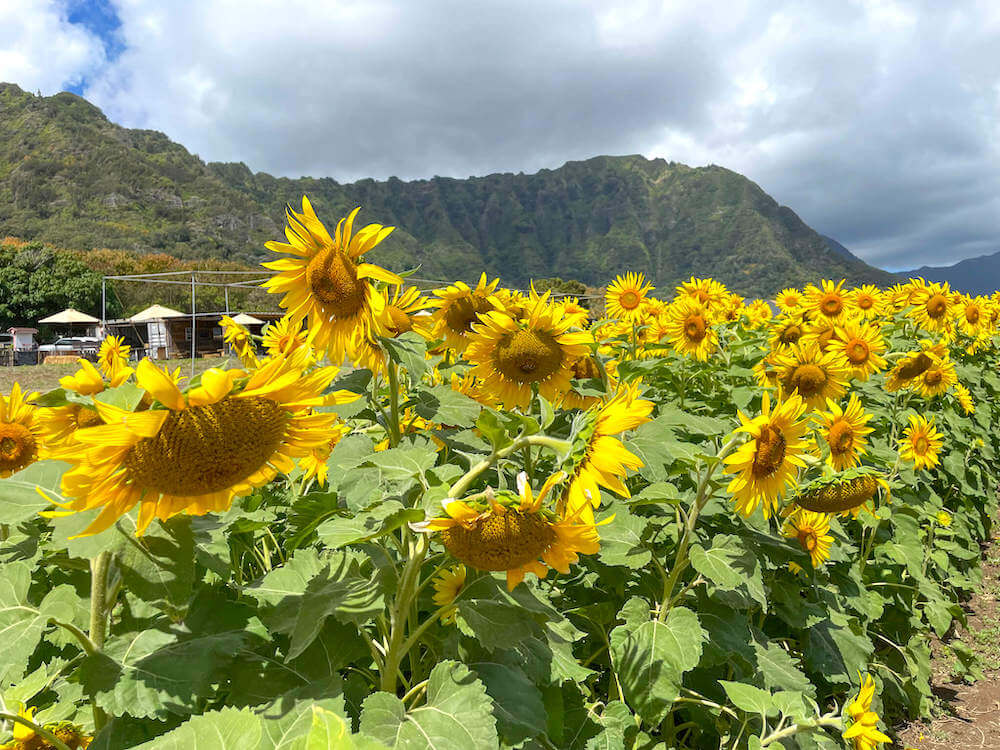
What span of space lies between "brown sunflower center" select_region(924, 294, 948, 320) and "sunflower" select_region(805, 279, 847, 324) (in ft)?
2.86

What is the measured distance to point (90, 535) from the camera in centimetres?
102

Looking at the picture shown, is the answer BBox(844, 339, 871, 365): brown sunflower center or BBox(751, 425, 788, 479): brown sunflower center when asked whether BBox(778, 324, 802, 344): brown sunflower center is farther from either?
BBox(751, 425, 788, 479): brown sunflower center

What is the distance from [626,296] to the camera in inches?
205

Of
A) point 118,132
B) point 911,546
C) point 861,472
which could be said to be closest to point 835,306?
point 911,546

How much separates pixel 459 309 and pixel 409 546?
1372mm

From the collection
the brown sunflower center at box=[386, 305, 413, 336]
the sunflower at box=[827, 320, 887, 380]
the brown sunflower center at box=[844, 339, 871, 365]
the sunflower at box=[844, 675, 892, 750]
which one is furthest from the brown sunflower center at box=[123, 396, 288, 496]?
the brown sunflower center at box=[844, 339, 871, 365]

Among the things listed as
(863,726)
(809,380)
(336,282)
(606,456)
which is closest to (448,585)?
(606,456)

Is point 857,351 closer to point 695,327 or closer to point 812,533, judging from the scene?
point 695,327

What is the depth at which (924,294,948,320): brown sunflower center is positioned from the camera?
5809mm

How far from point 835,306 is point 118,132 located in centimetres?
15957

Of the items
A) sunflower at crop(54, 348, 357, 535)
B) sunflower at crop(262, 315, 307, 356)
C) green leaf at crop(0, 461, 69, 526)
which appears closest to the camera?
sunflower at crop(54, 348, 357, 535)

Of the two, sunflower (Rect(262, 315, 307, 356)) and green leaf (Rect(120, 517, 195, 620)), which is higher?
sunflower (Rect(262, 315, 307, 356))

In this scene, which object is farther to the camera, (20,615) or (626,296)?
(626,296)

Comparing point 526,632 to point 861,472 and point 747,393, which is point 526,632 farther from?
point 747,393
